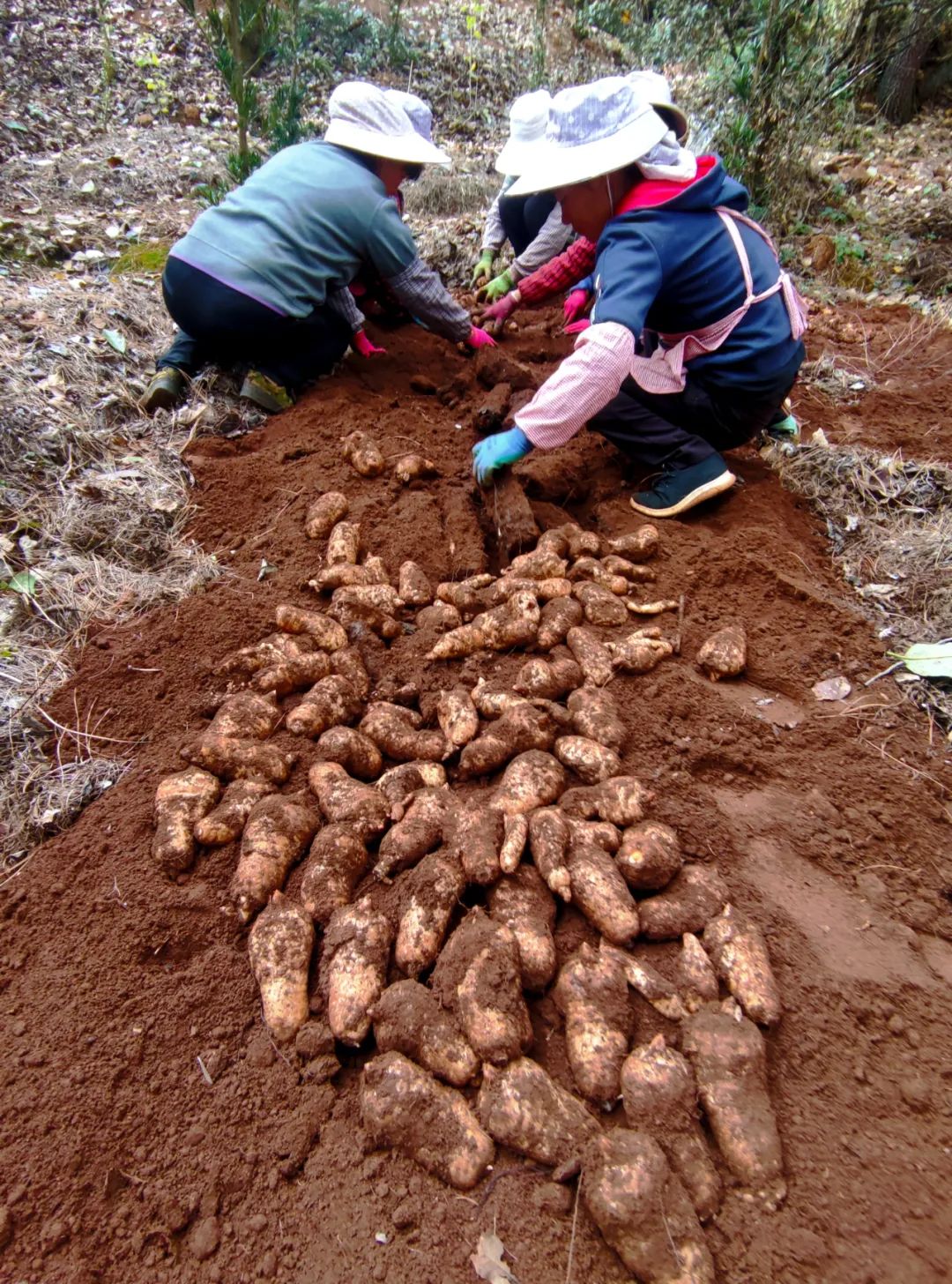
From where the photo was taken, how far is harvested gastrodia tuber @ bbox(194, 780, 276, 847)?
1791 millimetres

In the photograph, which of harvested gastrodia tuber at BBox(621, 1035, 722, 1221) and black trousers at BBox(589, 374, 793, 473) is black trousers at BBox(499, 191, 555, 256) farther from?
harvested gastrodia tuber at BBox(621, 1035, 722, 1221)

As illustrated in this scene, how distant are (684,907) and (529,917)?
355mm

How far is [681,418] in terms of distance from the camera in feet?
9.96

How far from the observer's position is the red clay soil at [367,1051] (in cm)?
122

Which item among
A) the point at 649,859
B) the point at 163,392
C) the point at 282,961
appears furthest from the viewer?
the point at 163,392

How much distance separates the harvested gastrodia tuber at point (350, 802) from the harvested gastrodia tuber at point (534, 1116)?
64cm

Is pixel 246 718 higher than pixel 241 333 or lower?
lower

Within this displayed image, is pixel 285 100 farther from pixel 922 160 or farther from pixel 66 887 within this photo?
pixel 66 887

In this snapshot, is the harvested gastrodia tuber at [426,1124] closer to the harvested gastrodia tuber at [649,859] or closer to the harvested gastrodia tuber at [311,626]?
the harvested gastrodia tuber at [649,859]

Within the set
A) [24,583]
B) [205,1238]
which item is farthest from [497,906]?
[24,583]

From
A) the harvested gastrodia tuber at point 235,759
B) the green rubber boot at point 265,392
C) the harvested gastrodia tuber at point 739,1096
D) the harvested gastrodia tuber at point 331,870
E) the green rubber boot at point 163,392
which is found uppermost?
the green rubber boot at point 163,392

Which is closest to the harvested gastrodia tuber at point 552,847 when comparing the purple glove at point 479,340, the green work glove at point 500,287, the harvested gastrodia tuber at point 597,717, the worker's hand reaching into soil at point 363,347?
the harvested gastrodia tuber at point 597,717

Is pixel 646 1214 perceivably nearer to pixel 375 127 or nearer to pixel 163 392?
pixel 163 392

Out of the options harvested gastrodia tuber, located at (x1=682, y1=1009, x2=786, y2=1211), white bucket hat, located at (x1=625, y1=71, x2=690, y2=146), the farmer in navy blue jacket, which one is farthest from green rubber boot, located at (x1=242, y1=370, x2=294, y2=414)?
harvested gastrodia tuber, located at (x1=682, y1=1009, x2=786, y2=1211)
